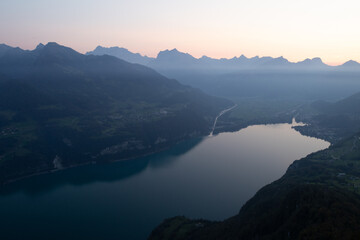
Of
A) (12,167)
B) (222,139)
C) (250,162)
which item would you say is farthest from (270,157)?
(12,167)

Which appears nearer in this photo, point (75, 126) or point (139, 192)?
point (139, 192)

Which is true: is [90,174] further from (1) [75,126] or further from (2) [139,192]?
(1) [75,126]

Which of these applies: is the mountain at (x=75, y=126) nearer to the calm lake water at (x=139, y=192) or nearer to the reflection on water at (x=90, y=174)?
the reflection on water at (x=90, y=174)

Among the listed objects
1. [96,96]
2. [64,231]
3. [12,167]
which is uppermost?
[96,96]

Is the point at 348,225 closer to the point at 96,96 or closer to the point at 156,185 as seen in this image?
the point at 156,185

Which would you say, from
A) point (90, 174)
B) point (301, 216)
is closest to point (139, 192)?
point (90, 174)

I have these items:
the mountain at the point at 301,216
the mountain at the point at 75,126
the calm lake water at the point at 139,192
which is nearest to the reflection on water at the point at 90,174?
the calm lake water at the point at 139,192

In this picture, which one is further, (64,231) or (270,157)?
(270,157)
